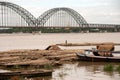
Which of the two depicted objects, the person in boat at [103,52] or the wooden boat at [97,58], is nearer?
the wooden boat at [97,58]

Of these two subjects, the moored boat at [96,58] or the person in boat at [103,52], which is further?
the person in boat at [103,52]

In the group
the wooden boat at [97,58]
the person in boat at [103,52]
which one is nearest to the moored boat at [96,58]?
the wooden boat at [97,58]

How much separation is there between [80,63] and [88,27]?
163146 millimetres

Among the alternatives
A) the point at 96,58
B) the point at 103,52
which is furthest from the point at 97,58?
the point at 103,52

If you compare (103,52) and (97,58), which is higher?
(103,52)

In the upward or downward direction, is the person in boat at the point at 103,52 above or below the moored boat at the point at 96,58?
above

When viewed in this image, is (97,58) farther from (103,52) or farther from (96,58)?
(103,52)

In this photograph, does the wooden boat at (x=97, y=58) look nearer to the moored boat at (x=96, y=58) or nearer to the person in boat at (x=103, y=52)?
the moored boat at (x=96, y=58)

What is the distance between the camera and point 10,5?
541 ft

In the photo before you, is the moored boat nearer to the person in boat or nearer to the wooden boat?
the wooden boat

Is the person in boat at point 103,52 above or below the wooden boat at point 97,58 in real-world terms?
above

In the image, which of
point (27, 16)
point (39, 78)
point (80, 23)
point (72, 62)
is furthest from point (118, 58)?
point (80, 23)

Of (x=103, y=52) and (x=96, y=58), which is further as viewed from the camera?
(x=103, y=52)

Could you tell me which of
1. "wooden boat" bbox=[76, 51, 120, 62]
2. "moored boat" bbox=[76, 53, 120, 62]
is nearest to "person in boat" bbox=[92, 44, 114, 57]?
"wooden boat" bbox=[76, 51, 120, 62]
